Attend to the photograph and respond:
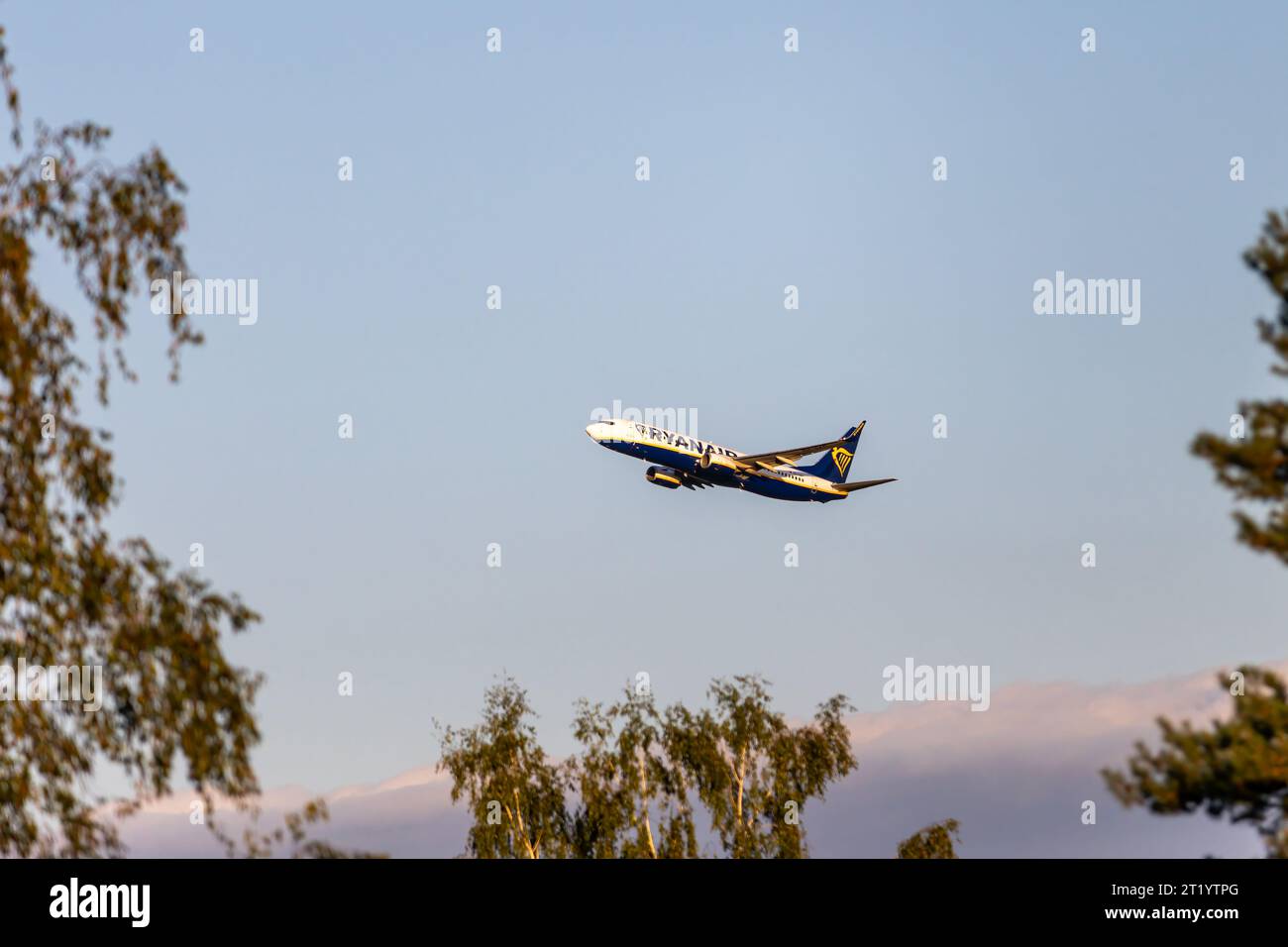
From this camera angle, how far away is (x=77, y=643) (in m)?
20.1

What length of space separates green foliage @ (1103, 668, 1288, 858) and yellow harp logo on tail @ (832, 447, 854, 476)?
82550 mm

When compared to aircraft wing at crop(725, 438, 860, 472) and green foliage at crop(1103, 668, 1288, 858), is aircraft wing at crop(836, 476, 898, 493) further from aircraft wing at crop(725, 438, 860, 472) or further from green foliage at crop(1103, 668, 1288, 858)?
green foliage at crop(1103, 668, 1288, 858)

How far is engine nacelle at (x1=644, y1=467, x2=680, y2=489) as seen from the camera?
94.5 meters

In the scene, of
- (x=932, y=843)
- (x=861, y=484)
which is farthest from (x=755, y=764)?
(x=861, y=484)

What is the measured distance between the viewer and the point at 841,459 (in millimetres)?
112125

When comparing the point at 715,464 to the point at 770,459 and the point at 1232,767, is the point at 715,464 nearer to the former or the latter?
the point at 770,459

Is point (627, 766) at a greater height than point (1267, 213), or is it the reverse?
point (1267, 213)

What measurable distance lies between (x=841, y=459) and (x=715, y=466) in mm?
20213

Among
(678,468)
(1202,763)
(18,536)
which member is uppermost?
(678,468)
